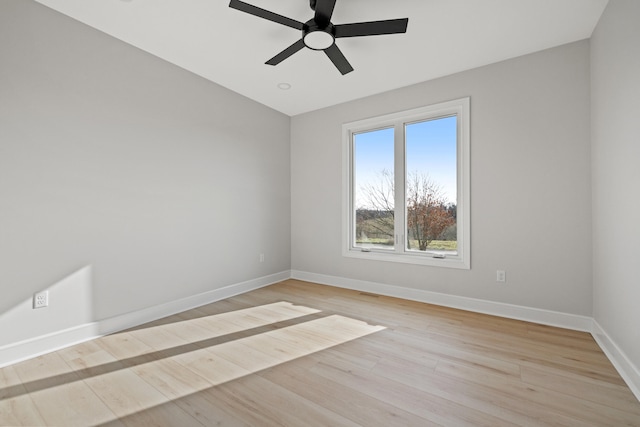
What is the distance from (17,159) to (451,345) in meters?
3.64

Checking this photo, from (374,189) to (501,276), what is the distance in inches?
72.3

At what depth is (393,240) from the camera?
3.70 m

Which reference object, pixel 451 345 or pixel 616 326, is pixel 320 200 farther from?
pixel 616 326

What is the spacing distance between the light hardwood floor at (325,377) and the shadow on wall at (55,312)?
0.20 meters

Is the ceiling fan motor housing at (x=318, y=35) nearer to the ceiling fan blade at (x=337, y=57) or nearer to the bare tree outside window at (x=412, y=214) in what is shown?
the ceiling fan blade at (x=337, y=57)

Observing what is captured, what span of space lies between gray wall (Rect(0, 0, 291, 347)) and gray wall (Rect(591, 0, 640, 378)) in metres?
3.64

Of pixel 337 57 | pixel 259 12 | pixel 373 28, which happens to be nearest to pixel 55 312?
pixel 259 12

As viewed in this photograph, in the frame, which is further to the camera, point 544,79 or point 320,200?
point 320,200

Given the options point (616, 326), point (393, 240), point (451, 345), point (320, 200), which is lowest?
point (451, 345)

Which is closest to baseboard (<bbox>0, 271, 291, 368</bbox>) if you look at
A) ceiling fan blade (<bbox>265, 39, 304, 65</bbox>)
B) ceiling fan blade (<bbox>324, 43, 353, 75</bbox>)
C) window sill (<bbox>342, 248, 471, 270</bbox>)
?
window sill (<bbox>342, 248, 471, 270</bbox>)

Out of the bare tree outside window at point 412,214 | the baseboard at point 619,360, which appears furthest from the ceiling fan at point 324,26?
the baseboard at point 619,360

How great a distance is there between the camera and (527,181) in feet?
9.00

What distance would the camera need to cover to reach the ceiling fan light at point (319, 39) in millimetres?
2068

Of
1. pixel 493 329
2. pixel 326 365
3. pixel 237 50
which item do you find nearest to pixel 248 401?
pixel 326 365
